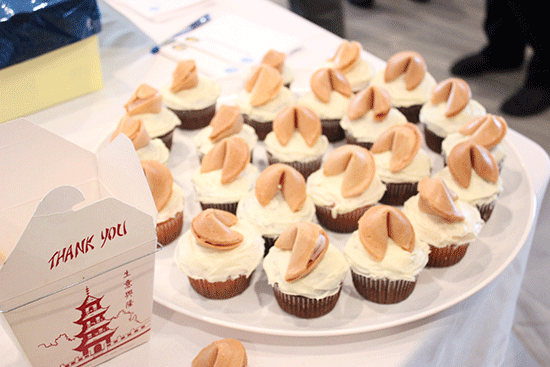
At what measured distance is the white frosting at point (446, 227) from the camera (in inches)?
73.1

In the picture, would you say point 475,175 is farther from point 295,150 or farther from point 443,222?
point 295,150

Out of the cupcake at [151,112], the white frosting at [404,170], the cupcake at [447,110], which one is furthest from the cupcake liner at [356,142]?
the cupcake at [151,112]

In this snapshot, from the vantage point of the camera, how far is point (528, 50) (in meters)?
6.35

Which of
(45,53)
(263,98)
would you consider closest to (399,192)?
(263,98)

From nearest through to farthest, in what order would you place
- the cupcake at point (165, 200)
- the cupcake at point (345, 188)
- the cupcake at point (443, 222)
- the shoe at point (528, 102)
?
the cupcake at point (443, 222), the cupcake at point (165, 200), the cupcake at point (345, 188), the shoe at point (528, 102)

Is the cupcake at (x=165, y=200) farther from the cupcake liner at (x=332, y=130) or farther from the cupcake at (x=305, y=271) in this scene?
the cupcake liner at (x=332, y=130)

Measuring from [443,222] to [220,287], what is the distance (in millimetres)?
846

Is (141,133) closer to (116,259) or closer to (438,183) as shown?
(116,259)

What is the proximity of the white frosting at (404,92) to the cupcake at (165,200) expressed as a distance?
1.31 m

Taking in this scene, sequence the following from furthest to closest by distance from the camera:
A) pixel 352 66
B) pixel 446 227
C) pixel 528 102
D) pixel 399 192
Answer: pixel 528 102 < pixel 352 66 < pixel 399 192 < pixel 446 227

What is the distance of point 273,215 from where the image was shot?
1995 millimetres

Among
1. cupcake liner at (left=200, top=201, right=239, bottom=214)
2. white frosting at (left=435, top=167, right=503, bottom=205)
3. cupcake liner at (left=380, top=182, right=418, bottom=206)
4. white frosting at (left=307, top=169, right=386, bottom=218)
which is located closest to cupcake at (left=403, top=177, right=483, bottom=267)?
white frosting at (left=435, top=167, right=503, bottom=205)

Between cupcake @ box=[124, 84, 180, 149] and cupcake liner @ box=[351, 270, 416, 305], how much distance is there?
3.94 ft

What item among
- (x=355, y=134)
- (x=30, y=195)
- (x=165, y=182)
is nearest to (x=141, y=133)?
(x=165, y=182)
